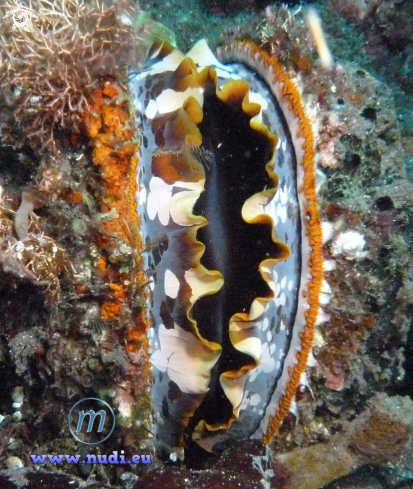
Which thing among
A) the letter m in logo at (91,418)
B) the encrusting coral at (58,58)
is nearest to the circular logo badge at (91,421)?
the letter m in logo at (91,418)

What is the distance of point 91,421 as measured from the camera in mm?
2391

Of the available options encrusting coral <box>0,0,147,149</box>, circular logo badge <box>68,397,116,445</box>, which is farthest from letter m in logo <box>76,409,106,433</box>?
encrusting coral <box>0,0,147,149</box>

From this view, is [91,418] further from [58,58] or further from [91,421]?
[58,58]

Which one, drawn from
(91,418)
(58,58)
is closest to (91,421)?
(91,418)

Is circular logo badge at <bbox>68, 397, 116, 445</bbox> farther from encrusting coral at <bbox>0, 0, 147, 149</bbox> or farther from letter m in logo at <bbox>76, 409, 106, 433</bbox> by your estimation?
encrusting coral at <bbox>0, 0, 147, 149</bbox>

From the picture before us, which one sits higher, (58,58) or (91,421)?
(58,58)

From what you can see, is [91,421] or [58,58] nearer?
[58,58]

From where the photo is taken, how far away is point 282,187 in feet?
8.04

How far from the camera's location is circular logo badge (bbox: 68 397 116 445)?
2355mm

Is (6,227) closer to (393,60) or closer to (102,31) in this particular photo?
(102,31)

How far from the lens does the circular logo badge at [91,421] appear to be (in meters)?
2.36

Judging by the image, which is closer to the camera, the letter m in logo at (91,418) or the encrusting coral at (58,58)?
the encrusting coral at (58,58)

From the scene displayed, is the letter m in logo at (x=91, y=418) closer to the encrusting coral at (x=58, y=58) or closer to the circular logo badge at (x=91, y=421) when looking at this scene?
the circular logo badge at (x=91, y=421)

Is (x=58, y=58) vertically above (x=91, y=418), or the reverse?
(x=58, y=58)
